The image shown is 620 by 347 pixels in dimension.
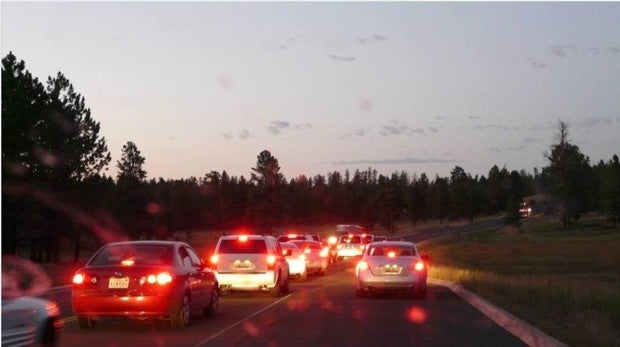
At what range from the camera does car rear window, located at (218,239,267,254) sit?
26344mm

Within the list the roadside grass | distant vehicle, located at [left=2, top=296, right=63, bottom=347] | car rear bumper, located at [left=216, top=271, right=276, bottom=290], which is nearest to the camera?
distant vehicle, located at [left=2, top=296, right=63, bottom=347]

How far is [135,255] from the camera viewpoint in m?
18.2

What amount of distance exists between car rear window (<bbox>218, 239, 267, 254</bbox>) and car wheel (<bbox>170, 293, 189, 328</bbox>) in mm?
8177

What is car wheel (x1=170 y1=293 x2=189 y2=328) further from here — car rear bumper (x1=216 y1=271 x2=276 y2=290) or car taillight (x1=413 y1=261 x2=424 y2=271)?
car taillight (x1=413 y1=261 x2=424 y2=271)

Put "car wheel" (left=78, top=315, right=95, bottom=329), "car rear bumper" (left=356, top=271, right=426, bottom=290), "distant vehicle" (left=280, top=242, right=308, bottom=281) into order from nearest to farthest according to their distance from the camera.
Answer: "car wheel" (left=78, top=315, right=95, bottom=329) → "car rear bumper" (left=356, top=271, right=426, bottom=290) → "distant vehicle" (left=280, top=242, right=308, bottom=281)

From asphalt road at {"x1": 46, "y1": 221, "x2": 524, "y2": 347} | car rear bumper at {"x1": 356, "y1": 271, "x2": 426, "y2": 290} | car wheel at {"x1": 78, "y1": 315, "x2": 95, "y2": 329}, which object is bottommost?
asphalt road at {"x1": 46, "y1": 221, "x2": 524, "y2": 347}

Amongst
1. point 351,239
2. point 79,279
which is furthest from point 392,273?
point 351,239

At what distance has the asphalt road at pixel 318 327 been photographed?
51.0ft

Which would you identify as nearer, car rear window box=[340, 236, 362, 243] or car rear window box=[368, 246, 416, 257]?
car rear window box=[368, 246, 416, 257]

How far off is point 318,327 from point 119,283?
3.64 meters

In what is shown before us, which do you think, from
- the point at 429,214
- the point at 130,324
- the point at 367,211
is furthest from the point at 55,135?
the point at 429,214

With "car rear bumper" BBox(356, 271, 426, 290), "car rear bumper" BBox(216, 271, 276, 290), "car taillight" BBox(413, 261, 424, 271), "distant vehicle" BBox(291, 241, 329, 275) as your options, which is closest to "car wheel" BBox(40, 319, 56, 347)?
"car rear bumper" BBox(216, 271, 276, 290)

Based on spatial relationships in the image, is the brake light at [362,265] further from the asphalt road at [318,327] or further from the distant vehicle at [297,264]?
the distant vehicle at [297,264]

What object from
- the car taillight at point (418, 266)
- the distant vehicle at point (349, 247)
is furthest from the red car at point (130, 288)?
the distant vehicle at point (349, 247)
